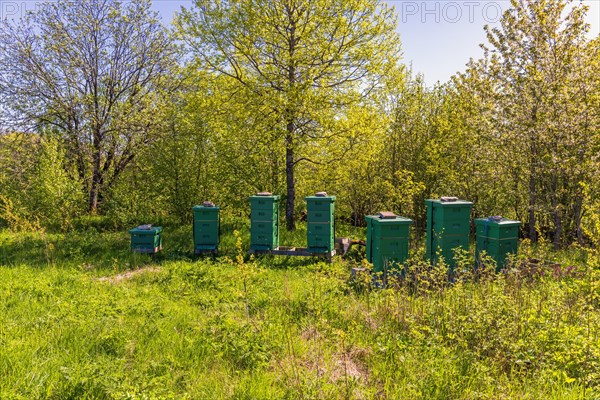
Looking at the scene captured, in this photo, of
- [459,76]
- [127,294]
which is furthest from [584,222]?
[127,294]

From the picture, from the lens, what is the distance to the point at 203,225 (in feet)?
30.9

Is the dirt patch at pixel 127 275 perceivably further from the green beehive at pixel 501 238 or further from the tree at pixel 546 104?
the tree at pixel 546 104

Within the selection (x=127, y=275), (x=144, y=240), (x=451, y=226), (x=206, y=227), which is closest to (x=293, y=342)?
(x=451, y=226)

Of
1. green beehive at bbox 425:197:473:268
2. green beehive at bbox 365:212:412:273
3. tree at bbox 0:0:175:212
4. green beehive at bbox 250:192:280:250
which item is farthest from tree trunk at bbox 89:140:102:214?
green beehive at bbox 425:197:473:268

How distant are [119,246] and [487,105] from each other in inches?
454

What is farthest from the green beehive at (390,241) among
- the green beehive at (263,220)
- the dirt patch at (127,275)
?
the dirt patch at (127,275)

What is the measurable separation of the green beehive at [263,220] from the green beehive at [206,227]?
3.09 feet

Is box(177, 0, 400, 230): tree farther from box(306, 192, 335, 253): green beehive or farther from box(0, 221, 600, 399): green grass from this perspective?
box(0, 221, 600, 399): green grass

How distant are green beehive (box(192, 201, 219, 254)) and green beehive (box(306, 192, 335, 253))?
2349mm

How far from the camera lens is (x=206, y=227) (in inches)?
371

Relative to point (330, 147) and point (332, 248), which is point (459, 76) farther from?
point (332, 248)

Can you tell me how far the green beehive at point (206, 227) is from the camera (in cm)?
931

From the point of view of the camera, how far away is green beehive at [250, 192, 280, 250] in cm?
903

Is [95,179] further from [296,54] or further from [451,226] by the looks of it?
[451,226]
